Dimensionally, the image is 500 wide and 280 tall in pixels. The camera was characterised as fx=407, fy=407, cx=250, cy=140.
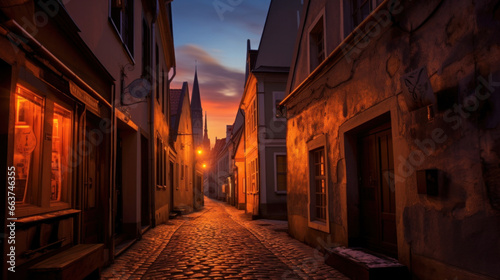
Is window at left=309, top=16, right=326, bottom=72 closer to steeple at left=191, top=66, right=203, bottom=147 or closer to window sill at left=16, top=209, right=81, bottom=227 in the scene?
window sill at left=16, top=209, right=81, bottom=227

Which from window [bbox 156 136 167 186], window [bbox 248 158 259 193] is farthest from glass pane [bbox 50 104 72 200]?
window [bbox 248 158 259 193]

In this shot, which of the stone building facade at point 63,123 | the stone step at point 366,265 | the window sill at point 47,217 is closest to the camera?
the stone building facade at point 63,123

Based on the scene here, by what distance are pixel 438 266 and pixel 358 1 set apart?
4700 mm

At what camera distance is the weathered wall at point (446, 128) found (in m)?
3.55

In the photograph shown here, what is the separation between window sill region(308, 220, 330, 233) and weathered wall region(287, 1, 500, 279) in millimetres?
2560

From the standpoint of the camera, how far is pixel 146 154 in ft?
39.0

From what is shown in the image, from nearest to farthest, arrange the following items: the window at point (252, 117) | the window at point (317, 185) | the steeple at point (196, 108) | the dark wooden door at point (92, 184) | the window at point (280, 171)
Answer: the dark wooden door at point (92, 184), the window at point (317, 185), the window at point (280, 171), the window at point (252, 117), the steeple at point (196, 108)

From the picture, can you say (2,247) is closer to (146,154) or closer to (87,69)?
(87,69)

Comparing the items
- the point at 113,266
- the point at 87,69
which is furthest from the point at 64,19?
the point at 113,266

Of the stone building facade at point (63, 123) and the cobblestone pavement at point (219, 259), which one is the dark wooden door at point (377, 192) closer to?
the cobblestone pavement at point (219, 259)

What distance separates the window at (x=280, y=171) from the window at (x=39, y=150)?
13194 millimetres

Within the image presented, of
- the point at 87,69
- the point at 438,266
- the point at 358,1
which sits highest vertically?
the point at 358,1

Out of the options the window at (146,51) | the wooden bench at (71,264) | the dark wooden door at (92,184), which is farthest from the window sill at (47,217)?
the window at (146,51)

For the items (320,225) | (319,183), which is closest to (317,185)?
(319,183)
